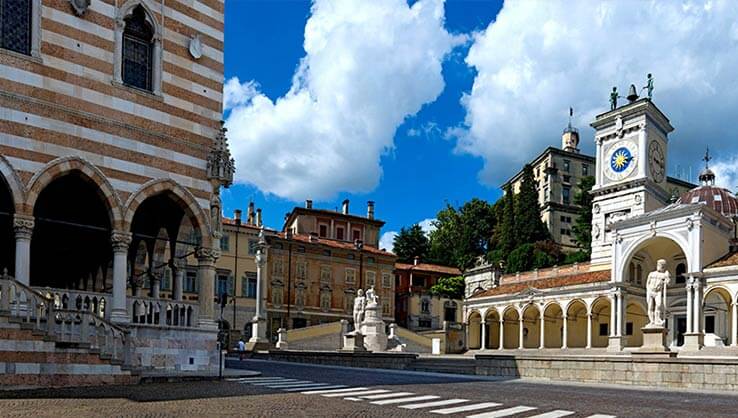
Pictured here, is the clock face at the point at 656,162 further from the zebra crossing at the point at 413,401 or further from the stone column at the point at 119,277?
the stone column at the point at 119,277

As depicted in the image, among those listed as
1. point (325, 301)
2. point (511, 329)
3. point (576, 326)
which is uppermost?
point (325, 301)

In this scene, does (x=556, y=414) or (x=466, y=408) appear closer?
(x=556, y=414)

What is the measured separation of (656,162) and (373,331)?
31497 millimetres

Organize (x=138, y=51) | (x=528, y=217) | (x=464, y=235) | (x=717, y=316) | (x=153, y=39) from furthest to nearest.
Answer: (x=464, y=235), (x=528, y=217), (x=717, y=316), (x=153, y=39), (x=138, y=51)

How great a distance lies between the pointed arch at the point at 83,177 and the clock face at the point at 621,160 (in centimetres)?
4732

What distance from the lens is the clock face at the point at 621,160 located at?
5700cm

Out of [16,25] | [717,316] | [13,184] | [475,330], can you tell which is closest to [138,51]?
[16,25]

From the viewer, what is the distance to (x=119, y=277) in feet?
62.8

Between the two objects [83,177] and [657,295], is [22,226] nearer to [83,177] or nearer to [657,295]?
[83,177]

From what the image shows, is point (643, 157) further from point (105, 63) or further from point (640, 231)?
point (105, 63)

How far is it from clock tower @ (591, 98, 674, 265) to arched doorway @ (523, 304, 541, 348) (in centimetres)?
Answer: 658

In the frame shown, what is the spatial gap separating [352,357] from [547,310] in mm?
27657

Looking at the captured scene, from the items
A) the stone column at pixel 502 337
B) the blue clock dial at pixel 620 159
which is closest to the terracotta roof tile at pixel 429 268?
the stone column at pixel 502 337

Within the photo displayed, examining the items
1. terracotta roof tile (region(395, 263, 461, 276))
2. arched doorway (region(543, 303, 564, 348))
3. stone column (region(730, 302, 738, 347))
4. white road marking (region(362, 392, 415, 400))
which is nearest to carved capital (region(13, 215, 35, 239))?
white road marking (region(362, 392, 415, 400))
